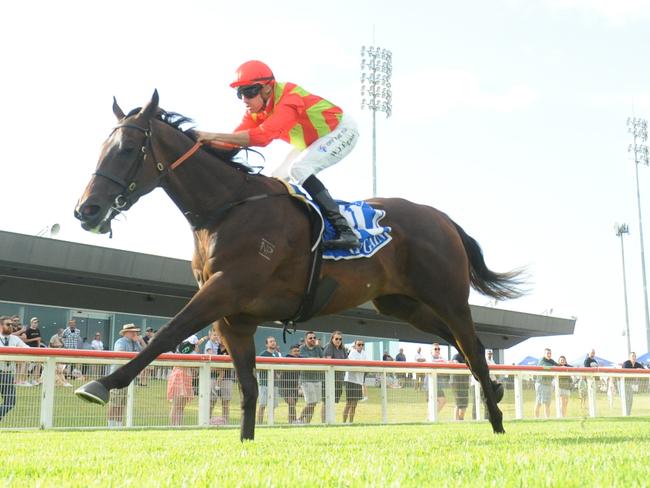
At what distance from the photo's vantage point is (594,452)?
3637 mm

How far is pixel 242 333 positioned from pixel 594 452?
254 centimetres

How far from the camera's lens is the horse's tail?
6.94 metres

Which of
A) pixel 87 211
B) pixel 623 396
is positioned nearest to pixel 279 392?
pixel 87 211

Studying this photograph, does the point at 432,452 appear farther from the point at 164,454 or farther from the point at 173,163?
the point at 173,163

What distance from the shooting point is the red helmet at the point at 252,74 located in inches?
205

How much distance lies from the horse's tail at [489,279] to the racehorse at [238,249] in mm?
926

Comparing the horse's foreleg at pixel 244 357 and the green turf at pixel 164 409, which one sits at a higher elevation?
the horse's foreleg at pixel 244 357

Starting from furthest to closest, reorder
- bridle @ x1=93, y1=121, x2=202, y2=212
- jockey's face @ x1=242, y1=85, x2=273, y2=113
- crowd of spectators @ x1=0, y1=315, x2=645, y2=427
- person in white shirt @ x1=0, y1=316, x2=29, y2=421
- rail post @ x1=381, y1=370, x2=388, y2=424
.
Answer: rail post @ x1=381, y1=370, x2=388, y2=424, crowd of spectators @ x1=0, y1=315, x2=645, y2=427, person in white shirt @ x1=0, y1=316, x2=29, y2=421, jockey's face @ x1=242, y1=85, x2=273, y2=113, bridle @ x1=93, y1=121, x2=202, y2=212

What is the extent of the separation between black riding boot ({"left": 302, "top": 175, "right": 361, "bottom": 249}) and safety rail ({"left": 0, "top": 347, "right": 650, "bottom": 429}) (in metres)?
4.23

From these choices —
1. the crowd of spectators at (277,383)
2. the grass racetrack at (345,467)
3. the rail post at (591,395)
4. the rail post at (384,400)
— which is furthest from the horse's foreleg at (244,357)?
the rail post at (591,395)

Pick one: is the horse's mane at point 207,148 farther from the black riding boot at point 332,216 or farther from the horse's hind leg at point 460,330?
the horse's hind leg at point 460,330

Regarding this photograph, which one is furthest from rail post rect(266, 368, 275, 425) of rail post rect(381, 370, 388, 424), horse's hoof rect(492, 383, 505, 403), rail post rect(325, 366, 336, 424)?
horse's hoof rect(492, 383, 505, 403)

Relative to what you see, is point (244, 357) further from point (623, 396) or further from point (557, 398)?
point (623, 396)

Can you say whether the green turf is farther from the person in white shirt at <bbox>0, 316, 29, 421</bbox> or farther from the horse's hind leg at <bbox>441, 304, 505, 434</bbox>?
the horse's hind leg at <bbox>441, 304, 505, 434</bbox>
